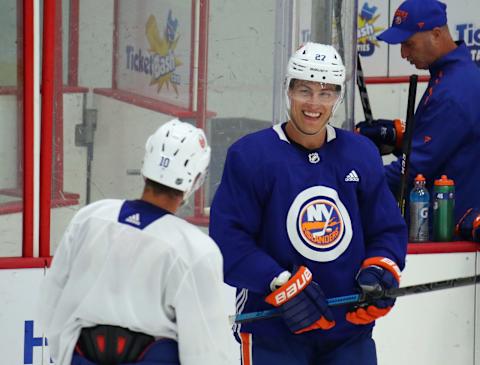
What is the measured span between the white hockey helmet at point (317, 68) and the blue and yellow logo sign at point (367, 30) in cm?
393

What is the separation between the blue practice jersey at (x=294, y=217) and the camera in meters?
3.51

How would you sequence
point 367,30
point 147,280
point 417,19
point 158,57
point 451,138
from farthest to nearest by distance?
point 367,30
point 417,19
point 451,138
point 158,57
point 147,280

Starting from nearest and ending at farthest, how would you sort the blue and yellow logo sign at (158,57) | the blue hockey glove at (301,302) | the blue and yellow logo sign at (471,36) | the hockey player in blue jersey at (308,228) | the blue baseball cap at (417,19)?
the blue hockey glove at (301,302)
the hockey player in blue jersey at (308,228)
the blue and yellow logo sign at (158,57)
the blue baseball cap at (417,19)
the blue and yellow logo sign at (471,36)

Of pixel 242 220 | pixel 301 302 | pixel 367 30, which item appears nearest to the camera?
pixel 301 302

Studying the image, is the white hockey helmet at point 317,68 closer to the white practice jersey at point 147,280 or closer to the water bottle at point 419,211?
the white practice jersey at point 147,280

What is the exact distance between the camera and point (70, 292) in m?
2.88

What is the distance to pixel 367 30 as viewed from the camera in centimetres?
763

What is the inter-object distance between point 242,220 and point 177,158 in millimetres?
658

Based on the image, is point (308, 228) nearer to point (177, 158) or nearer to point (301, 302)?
point (301, 302)

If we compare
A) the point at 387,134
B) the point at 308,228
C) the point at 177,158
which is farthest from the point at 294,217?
the point at 387,134

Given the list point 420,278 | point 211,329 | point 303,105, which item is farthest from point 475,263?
point 211,329

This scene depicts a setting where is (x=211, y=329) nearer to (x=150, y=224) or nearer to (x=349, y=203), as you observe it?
(x=150, y=224)

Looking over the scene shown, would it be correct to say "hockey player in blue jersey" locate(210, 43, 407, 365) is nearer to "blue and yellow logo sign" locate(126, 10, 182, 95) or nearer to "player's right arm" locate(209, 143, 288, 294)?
"player's right arm" locate(209, 143, 288, 294)

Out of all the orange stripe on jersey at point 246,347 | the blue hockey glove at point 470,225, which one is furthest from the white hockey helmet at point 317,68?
the blue hockey glove at point 470,225
